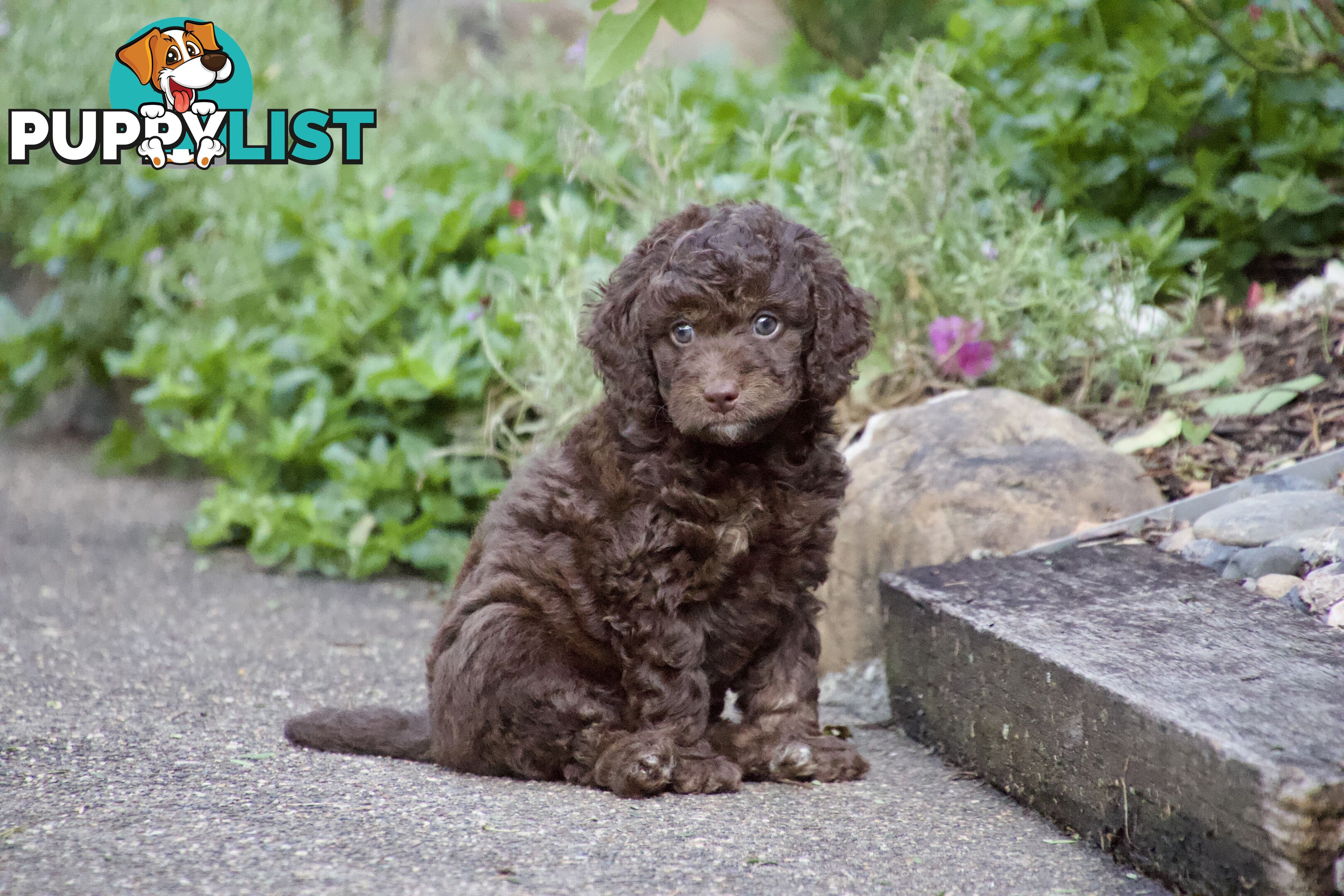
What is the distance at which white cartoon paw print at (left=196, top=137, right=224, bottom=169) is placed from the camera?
6633mm

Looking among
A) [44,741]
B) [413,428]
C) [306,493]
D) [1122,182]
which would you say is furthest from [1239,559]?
[306,493]

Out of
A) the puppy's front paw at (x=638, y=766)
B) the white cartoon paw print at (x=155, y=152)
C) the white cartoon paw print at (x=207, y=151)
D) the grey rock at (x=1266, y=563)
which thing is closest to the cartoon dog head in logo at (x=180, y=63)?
the white cartoon paw print at (x=207, y=151)

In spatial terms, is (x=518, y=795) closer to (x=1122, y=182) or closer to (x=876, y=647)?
(x=876, y=647)

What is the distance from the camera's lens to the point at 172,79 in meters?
6.45

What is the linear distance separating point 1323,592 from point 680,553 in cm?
151

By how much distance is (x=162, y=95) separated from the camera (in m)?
6.54

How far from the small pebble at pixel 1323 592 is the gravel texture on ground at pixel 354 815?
32.1 inches

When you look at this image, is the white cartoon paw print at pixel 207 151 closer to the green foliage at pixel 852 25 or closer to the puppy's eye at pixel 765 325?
the green foliage at pixel 852 25

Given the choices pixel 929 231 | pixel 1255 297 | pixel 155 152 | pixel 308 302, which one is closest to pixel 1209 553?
pixel 929 231

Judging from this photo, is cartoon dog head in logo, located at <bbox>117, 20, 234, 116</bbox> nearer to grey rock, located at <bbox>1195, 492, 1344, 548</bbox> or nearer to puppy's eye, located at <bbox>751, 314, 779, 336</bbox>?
puppy's eye, located at <bbox>751, 314, 779, 336</bbox>

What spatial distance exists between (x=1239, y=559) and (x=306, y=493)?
13.6 feet

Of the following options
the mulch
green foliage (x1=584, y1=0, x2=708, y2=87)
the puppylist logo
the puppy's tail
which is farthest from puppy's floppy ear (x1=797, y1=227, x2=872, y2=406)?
the puppylist logo

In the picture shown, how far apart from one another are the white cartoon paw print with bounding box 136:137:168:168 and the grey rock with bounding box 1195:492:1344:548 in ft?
18.5

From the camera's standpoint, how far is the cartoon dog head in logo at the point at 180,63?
648cm
